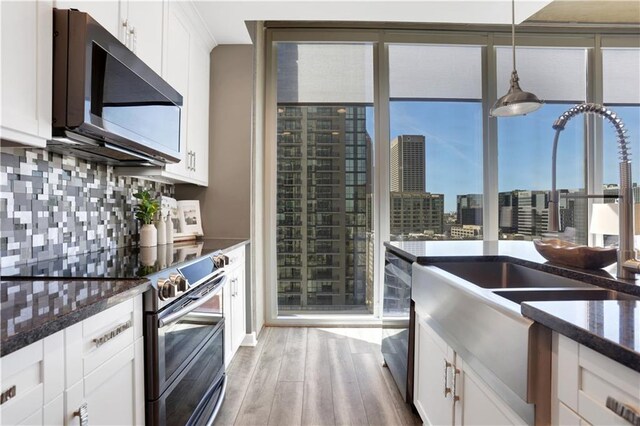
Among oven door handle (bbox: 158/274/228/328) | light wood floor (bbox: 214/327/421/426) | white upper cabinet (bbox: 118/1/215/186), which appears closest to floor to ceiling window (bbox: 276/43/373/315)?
light wood floor (bbox: 214/327/421/426)

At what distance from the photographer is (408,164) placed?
11.0 feet

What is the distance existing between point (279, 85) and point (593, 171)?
352 centimetres

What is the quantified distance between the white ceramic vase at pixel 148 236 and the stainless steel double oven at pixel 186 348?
1.69ft

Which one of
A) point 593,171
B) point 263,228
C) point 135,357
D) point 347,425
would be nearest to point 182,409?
point 135,357

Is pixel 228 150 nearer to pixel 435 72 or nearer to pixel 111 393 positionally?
pixel 111 393

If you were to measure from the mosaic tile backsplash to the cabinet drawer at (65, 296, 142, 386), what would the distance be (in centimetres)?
66

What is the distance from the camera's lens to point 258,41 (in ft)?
9.91

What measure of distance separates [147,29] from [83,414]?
5.80 feet

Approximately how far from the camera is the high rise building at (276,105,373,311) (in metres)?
3.35

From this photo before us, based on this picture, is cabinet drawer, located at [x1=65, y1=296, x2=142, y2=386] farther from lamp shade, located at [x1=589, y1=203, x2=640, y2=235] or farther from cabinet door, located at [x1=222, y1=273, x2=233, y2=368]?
lamp shade, located at [x1=589, y1=203, x2=640, y2=235]

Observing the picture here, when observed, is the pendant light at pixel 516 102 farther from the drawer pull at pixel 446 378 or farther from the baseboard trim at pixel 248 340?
the baseboard trim at pixel 248 340

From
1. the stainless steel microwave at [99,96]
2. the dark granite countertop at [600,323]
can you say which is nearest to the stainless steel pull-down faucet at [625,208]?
the dark granite countertop at [600,323]

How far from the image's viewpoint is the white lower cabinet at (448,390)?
985 millimetres

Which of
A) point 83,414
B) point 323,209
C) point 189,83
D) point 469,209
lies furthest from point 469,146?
point 83,414
